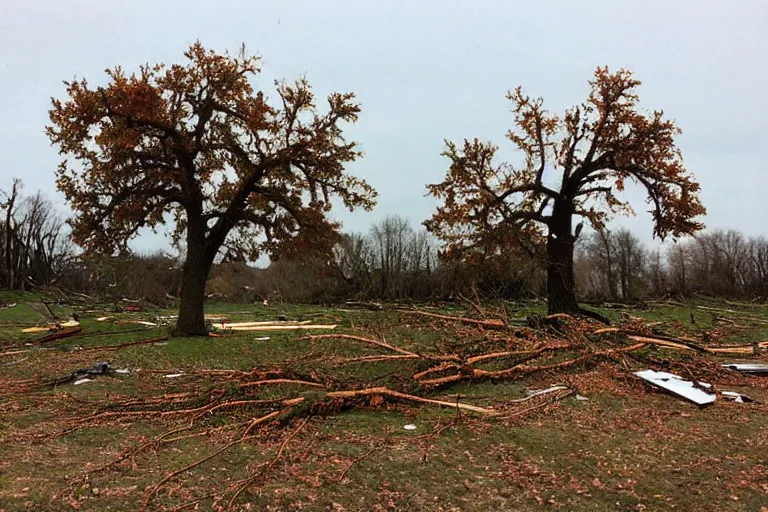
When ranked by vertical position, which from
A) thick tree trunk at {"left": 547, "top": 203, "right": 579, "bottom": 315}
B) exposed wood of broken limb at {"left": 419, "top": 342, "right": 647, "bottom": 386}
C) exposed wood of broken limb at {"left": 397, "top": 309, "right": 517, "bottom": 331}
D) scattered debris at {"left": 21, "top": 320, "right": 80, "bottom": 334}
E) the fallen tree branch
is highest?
thick tree trunk at {"left": 547, "top": 203, "right": 579, "bottom": 315}

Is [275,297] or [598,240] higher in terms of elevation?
[598,240]

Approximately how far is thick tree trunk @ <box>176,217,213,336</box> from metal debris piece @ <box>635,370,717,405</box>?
10806 mm

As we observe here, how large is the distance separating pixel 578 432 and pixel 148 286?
115 feet

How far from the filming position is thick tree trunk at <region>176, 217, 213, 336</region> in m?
13.6

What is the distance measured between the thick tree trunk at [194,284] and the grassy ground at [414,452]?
20.7 feet

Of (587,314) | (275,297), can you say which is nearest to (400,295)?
(275,297)

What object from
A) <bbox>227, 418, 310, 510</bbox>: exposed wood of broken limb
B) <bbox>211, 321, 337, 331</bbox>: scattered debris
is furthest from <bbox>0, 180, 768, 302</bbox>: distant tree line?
<bbox>227, 418, 310, 510</bbox>: exposed wood of broken limb

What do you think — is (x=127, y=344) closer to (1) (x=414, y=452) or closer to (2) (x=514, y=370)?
(2) (x=514, y=370)

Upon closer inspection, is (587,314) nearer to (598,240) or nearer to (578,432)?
(578,432)

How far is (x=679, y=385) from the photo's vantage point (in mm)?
6363

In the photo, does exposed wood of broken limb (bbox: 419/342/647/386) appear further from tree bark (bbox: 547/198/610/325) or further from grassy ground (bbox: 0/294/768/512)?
tree bark (bbox: 547/198/610/325)

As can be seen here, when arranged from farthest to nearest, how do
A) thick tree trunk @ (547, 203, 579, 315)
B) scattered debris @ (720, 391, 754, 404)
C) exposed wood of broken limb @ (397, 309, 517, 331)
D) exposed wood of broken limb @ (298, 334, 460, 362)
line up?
thick tree trunk @ (547, 203, 579, 315) < exposed wood of broken limb @ (397, 309, 517, 331) < exposed wood of broken limb @ (298, 334, 460, 362) < scattered debris @ (720, 391, 754, 404)

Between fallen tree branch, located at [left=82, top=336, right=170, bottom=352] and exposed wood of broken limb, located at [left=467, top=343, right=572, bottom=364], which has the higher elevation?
exposed wood of broken limb, located at [left=467, top=343, right=572, bottom=364]

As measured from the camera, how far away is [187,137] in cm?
1326
